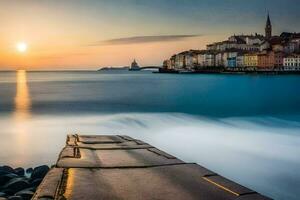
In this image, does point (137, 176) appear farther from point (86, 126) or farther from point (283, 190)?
point (86, 126)

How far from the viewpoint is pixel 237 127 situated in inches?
765

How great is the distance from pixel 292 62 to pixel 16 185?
127459mm

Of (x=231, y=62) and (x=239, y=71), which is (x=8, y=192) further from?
(x=231, y=62)

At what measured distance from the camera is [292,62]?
4872 inches

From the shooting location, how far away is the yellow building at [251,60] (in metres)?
128

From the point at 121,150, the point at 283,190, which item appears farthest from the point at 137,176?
the point at 283,190

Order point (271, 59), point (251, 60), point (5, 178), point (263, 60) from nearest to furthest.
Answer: point (5, 178)
point (271, 59)
point (263, 60)
point (251, 60)

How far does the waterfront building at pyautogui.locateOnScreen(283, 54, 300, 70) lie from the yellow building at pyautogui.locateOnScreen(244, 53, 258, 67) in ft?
30.1

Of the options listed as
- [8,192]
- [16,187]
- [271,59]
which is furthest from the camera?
[271,59]

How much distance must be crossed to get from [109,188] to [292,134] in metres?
13.4

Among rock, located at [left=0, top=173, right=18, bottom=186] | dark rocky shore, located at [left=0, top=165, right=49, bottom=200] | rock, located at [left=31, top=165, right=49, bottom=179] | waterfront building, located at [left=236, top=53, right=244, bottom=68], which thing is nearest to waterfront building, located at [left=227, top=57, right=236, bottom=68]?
waterfront building, located at [left=236, top=53, right=244, bottom=68]

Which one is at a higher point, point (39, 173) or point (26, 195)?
point (26, 195)

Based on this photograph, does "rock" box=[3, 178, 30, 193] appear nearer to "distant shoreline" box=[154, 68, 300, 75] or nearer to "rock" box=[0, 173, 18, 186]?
"rock" box=[0, 173, 18, 186]

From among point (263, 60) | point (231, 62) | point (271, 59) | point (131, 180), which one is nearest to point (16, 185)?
point (131, 180)
